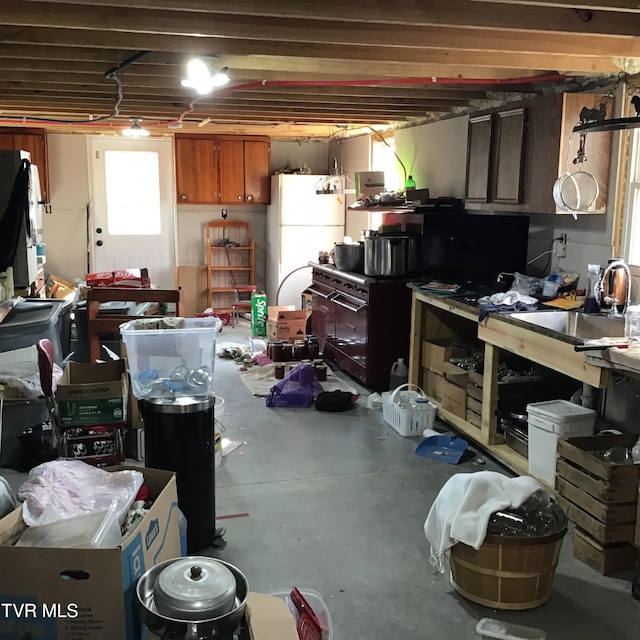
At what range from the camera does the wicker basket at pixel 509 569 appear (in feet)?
8.12

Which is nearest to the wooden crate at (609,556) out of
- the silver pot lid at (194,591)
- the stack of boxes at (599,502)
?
the stack of boxes at (599,502)

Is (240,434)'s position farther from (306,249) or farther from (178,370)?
(306,249)

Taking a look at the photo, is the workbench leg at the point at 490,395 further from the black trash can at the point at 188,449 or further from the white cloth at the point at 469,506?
the black trash can at the point at 188,449

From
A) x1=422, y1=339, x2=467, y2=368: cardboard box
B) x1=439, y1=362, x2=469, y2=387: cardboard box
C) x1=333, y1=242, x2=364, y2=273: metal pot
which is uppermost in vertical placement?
x1=333, y1=242, x2=364, y2=273: metal pot

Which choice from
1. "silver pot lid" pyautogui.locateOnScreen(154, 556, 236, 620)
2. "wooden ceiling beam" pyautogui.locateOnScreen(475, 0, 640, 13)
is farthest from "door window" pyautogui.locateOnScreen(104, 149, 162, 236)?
"silver pot lid" pyautogui.locateOnScreen(154, 556, 236, 620)

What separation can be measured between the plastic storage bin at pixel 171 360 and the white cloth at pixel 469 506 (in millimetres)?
1131

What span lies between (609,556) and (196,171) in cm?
667

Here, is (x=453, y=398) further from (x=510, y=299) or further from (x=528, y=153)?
(x=528, y=153)

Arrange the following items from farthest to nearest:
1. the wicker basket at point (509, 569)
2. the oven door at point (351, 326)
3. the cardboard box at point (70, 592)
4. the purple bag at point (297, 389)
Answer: the oven door at point (351, 326) < the purple bag at point (297, 389) < the wicker basket at point (509, 569) < the cardboard box at point (70, 592)

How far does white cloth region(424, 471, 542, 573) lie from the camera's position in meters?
2.52

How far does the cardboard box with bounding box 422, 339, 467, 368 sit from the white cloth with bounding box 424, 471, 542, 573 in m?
2.06

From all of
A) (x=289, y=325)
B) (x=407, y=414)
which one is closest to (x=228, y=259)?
(x=289, y=325)

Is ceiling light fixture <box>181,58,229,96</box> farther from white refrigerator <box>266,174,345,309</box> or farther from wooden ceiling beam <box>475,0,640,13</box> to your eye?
white refrigerator <box>266,174,345,309</box>

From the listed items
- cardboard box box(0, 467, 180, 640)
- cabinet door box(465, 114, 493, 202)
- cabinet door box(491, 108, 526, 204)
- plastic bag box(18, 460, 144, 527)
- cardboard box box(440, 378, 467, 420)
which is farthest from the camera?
cabinet door box(465, 114, 493, 202)
